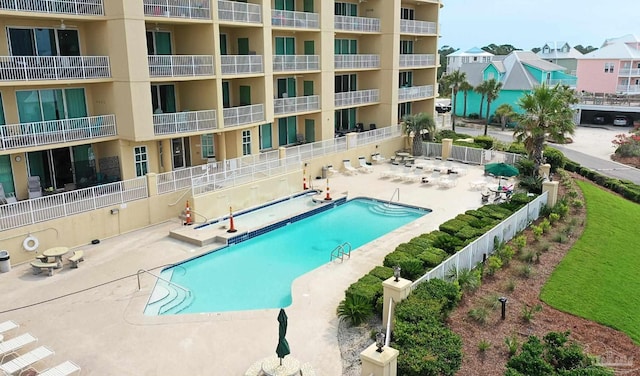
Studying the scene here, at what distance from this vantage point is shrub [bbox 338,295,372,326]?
47.2ft

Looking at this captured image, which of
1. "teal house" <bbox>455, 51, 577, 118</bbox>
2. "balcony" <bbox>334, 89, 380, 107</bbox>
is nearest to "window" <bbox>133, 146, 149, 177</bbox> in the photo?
"balcony" <bbox>334, 89, 380, 107</bbox>

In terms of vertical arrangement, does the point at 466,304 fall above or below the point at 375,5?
below

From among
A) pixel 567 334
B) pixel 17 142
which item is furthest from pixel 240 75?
pixel 567 334

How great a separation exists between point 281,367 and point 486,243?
998cm

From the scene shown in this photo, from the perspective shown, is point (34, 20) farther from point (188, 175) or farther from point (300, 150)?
point (300, 150)

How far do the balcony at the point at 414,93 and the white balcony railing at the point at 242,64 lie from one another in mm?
15033

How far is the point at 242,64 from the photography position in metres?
27.2

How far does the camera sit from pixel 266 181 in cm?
2631

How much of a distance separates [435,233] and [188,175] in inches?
458

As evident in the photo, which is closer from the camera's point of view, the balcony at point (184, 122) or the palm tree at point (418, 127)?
the balcony at point (184, 122)

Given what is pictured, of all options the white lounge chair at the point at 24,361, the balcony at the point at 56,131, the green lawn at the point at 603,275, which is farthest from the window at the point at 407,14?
the white lounge chair at the point at 24,361

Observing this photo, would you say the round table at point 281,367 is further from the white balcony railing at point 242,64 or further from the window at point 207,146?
the window at point 207,146

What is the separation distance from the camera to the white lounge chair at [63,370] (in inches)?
471

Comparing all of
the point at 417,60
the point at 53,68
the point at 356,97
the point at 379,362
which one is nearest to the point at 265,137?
the point at 356,97
